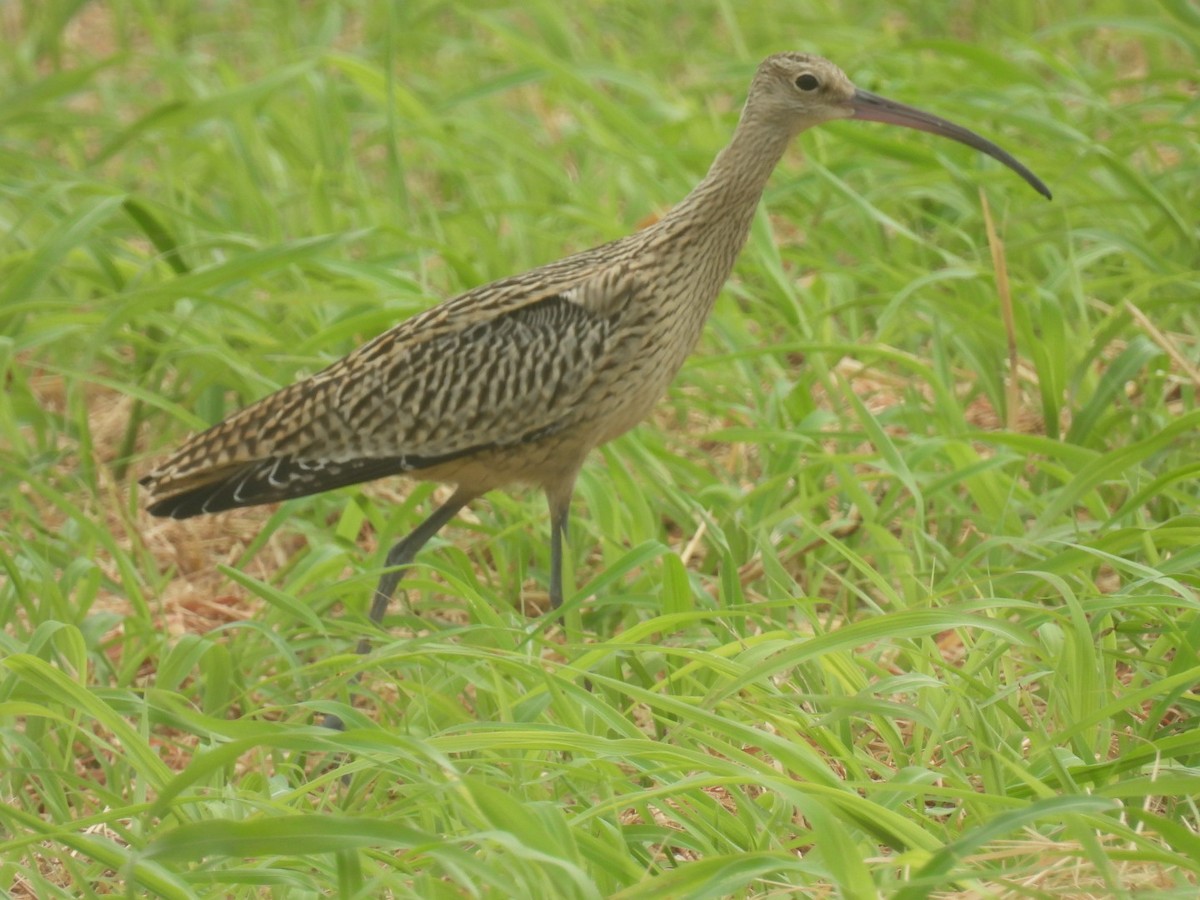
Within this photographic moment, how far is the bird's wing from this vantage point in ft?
15.6

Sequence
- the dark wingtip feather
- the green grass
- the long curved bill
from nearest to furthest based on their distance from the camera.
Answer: the green grass
the dark wingtip feather
the long curved bill

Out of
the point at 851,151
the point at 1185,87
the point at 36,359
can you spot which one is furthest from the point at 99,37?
the point at 1185,87

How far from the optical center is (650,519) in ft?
16.4

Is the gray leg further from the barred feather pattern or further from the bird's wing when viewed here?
the bird's wing

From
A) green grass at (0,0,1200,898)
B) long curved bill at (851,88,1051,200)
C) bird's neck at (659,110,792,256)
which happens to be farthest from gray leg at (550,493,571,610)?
long curved bill at (851,88,1051,200)

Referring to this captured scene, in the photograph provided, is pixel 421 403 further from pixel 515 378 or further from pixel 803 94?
pixel 803 94

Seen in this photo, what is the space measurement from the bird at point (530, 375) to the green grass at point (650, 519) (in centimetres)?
27

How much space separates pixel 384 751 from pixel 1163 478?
1.97m

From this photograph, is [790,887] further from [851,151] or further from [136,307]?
[851,151]

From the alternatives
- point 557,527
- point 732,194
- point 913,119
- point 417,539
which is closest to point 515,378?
point 557,527

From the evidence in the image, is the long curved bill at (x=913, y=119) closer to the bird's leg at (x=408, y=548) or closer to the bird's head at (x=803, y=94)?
the bird's head at (x=803, y=94)

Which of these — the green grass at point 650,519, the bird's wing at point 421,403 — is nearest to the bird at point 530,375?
the bird's wing at point 421,403

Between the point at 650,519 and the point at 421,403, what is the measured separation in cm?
73

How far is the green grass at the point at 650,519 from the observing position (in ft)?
10.8
